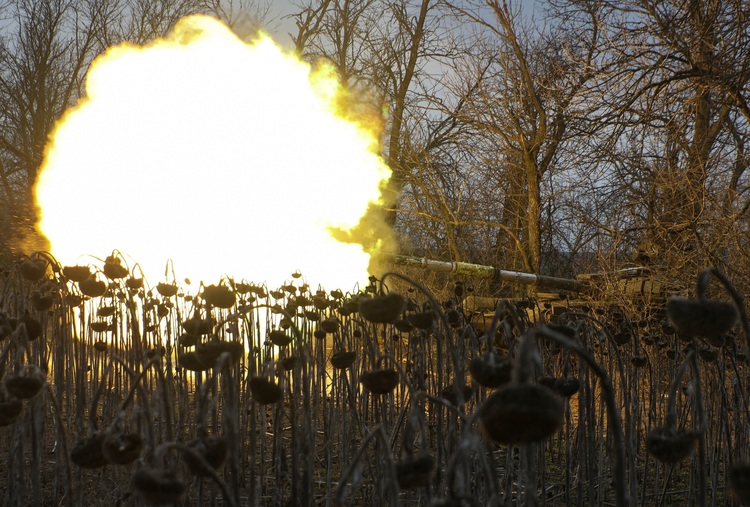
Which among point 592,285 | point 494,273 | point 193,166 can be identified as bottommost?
point 592,285

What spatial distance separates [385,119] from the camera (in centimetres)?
1838

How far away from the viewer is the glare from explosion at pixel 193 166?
25.8 ft

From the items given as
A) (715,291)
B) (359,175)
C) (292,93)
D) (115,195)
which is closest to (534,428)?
(715,291)

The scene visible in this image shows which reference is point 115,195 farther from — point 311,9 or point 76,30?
point 76,30

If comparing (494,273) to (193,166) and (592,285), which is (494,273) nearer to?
(592,285)

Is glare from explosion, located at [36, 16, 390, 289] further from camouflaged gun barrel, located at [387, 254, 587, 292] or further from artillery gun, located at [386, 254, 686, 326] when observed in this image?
artillery gun, located at [386, 254, 686, 326]

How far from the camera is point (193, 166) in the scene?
8008mm

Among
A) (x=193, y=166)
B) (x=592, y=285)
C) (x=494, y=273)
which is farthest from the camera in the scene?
(x=494, y=273)

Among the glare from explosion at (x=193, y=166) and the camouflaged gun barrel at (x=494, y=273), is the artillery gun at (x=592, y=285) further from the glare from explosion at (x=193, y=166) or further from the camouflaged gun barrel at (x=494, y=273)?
the glare from explosion at (x=193, y=166)

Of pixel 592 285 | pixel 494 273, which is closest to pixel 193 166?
pixel 592 285

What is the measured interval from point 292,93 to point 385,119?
9491mm

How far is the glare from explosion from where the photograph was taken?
787 cm

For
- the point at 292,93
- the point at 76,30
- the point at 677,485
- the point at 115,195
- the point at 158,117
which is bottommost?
the point at 677,485

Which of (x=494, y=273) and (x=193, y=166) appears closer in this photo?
(x=193, y=166)
